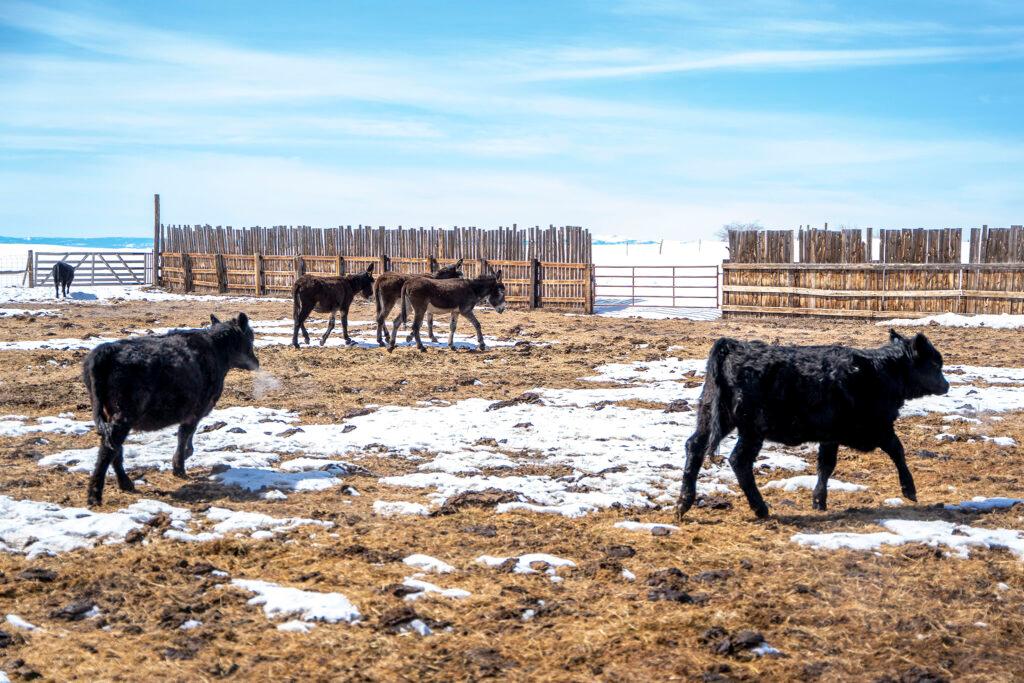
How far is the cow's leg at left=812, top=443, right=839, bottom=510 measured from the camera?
6941 mm

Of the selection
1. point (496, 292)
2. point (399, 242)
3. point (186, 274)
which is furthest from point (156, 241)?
point (496, 292)

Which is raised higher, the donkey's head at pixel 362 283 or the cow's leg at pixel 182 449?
the donkey's head at pixel 362 283

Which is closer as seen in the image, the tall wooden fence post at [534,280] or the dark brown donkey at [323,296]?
the dark brown donkey at [323,296]

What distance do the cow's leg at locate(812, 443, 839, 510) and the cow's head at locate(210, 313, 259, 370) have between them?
510 cm

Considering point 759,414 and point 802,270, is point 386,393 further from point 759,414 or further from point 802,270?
point 802,270

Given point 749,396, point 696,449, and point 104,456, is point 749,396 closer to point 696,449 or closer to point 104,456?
point 696,449

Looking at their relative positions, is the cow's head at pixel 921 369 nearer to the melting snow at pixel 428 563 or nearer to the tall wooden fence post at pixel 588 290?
the melting snow at pixel 428 563

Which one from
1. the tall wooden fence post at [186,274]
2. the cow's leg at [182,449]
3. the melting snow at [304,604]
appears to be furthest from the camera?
the tall wooden fence post at [186,274]

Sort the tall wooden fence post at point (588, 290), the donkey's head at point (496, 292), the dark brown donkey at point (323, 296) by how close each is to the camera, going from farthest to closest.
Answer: the tall wooden fence post at point (588, 290), the donkey's head at point (496, 292), the dark brown donkey at point (323, 296)

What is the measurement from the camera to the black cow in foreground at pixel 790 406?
6.67 meters

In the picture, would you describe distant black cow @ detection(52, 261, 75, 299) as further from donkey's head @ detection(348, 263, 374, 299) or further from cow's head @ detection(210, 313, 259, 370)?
cow's head @ detection(210, 313, 259, 370)

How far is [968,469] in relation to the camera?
816 centimetres

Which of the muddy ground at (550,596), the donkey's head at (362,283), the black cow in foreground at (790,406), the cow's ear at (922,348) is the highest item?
the donkey's head at (362,283)

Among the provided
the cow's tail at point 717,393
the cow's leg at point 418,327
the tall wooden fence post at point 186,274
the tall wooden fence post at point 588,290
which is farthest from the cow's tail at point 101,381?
the tall wooden fence post at point 186,274
